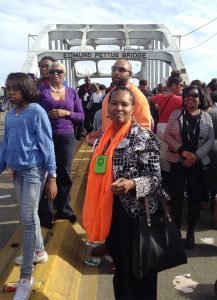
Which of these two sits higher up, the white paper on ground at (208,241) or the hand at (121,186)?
the hand at (121,186)

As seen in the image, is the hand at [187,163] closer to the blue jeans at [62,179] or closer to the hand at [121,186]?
the blue jeans at [62,179]

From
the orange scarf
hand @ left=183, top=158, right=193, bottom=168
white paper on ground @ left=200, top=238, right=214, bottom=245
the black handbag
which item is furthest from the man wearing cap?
white paper on ground @ left=200, top=238, right=214, bottom=245

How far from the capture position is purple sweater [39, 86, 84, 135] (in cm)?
415

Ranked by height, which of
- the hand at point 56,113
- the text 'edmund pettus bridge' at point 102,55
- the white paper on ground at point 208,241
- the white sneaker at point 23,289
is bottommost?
the white paper on ground at point 208,241

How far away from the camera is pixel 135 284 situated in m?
2.53

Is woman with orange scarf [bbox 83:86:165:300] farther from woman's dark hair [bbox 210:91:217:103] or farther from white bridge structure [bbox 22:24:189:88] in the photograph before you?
white bridge structure [bbox 22:24:189:88]

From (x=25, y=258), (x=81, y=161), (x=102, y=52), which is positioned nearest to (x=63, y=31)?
(x=102, y=52)

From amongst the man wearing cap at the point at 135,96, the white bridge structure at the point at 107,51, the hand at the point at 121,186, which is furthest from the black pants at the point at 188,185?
the white bridge structure at the point at 107,51

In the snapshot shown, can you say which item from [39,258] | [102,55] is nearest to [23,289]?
[39,258]

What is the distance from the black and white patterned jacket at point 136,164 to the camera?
7.82ft

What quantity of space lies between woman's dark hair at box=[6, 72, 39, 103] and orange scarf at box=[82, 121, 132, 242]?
79cm

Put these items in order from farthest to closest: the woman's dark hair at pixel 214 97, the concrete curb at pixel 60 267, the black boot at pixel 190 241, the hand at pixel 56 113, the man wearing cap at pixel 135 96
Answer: the woman's dark hair at pixel 214 97 < the black boot at pixel 190 241 < the hand at pixel 56 113 < the man wearing cap at pixel 135 96 < the concrete curb at pixel 60 267

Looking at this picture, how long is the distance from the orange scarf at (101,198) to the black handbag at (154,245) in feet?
0.66

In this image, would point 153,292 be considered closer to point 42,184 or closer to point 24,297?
point 24,297
